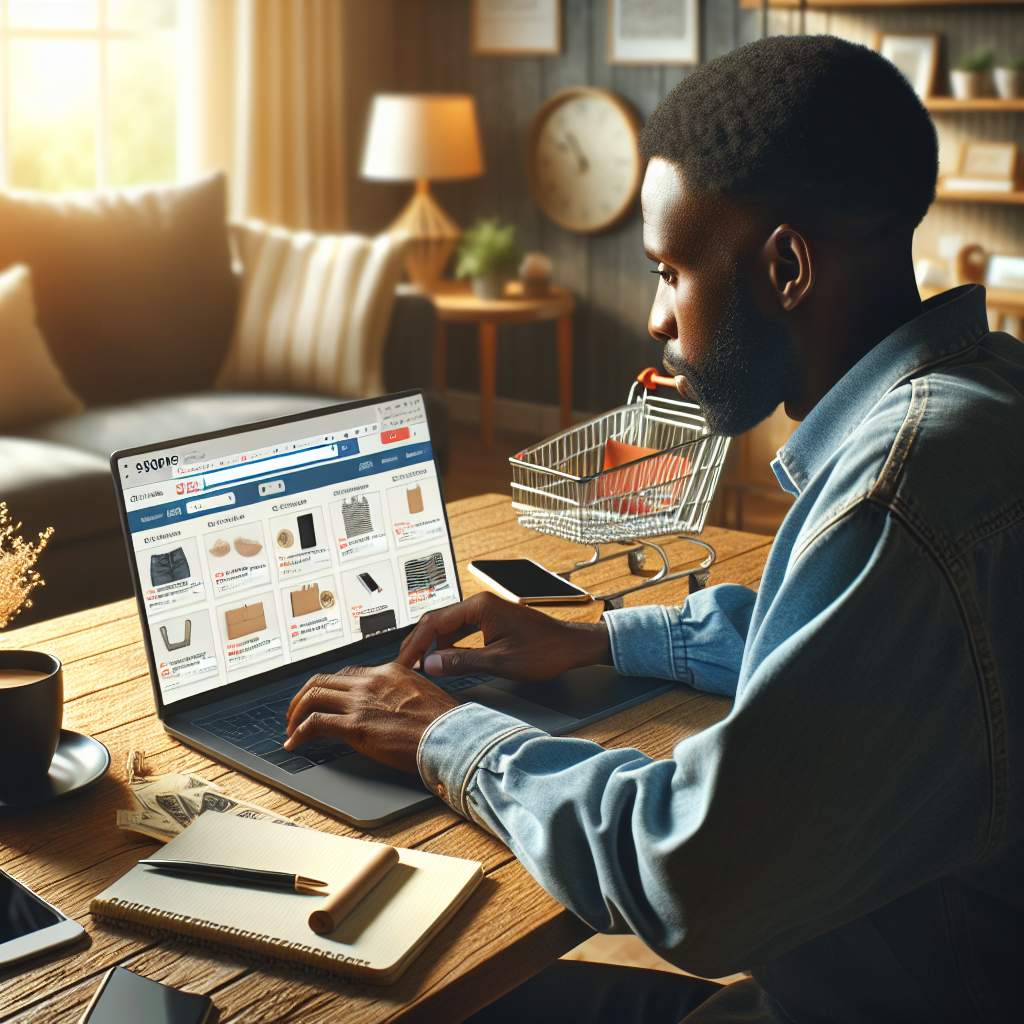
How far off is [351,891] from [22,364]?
2635mm

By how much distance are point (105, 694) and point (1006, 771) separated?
0.81 m

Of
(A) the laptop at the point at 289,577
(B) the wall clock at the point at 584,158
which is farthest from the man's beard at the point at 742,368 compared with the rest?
(B) the wall clock at the point at 584,158

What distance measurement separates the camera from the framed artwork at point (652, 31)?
14.4ft

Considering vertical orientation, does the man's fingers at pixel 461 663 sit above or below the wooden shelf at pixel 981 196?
below

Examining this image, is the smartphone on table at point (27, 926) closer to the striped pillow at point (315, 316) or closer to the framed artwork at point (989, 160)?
the striped pillow at point (315, 316)

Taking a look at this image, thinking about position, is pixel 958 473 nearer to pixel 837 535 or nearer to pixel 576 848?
pixel 837 535

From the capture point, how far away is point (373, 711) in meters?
1.00

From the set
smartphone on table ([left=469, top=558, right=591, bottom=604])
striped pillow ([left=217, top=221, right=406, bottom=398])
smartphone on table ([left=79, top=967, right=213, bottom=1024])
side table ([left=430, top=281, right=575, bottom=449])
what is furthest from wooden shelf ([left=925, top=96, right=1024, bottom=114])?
smartphone on table ([left=79, top=967, right=213, bottom=1024])

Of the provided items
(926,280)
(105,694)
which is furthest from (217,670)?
(926,280)

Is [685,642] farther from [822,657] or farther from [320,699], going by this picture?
[822,657]

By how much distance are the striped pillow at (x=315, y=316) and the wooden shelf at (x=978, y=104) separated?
171 centimetres

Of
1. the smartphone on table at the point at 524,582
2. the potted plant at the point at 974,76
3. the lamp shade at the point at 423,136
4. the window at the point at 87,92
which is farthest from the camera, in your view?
the lamp shade at the point at 423,136

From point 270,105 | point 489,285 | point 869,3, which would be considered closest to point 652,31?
point 869,3

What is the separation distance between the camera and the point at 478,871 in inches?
Result: 33.7
